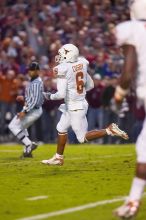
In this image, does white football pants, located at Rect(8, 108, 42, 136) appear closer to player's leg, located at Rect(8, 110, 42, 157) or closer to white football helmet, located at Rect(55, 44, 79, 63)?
player's leg, located at Rect(8, 110, 42, 157)

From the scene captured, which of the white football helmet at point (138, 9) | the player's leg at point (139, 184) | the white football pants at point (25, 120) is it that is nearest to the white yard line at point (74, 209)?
the player's leg at point (139, 184)

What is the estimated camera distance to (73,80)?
10711 millimetres

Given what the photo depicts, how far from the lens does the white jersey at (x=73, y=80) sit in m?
10.6

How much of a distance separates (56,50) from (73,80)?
29.9 ft

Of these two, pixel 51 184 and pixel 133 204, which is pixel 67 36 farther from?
pixel 133 204

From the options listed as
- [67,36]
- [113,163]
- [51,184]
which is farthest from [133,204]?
[67,36]

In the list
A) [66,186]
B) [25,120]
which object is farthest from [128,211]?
[25,120]

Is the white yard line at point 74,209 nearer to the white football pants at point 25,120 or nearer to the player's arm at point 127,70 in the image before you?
the player's arm at point 127,70

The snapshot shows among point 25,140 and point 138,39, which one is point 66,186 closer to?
point 138,39

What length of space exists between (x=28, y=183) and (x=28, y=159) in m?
3.36

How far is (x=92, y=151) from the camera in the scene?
1424cm

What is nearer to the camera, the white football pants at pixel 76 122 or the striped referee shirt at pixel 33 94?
the white football pants at pixel 76 122

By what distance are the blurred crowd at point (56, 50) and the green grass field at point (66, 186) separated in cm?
470

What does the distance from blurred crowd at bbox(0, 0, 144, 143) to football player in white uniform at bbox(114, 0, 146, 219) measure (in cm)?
1090
